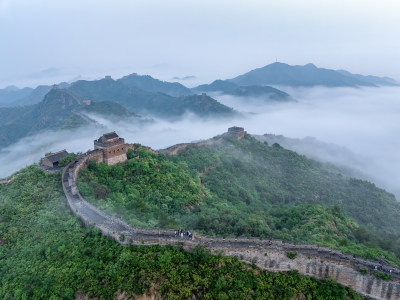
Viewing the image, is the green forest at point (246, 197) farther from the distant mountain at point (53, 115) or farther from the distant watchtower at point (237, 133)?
the distant mountain at point (53, 115)

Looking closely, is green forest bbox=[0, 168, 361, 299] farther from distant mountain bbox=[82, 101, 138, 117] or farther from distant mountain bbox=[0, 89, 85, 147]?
distant mountain bbox=[0, 89, 85, 147]

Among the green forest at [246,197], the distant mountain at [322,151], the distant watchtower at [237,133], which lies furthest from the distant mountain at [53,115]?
the green forest at [246,197]

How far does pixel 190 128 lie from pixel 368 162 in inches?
3725

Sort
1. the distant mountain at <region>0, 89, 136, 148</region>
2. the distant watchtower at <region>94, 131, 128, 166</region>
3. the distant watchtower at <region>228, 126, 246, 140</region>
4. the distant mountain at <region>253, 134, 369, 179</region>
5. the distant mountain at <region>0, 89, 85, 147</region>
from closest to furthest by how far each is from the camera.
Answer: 1. the distant watchtower at <region>94, 131, 128, 166</region>
2. the distant watchtower at <region>228, 126, 246, 140</region>
3. the distant mountain at <region>253, 134, 369, 179</region>
4. the distant mountain at <region>0, 89, 136, 148</region>
5. the distant mountain at <region>0, 89, 85, 147</region>

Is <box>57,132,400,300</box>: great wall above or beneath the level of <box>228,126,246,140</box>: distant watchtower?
above

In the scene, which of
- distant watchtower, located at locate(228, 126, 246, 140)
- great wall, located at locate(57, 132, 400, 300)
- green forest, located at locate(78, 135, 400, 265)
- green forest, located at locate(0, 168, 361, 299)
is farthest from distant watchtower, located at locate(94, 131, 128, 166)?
distant watchtower, located at locate(228, 126, 246, 140)

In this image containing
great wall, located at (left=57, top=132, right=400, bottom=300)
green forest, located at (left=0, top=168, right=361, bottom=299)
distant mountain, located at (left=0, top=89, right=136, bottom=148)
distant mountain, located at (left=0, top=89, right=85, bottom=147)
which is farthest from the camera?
distant mountain, located at (left=0, top=89, right=85, bottom=147)

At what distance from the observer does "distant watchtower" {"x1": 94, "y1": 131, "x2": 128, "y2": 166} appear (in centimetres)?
4569

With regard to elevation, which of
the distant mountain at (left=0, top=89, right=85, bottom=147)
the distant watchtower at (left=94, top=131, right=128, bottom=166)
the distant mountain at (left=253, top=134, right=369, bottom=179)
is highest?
the distant watchtower at (left=94, top=131, right=128, bottom=166)

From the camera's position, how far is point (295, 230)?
39250 mm

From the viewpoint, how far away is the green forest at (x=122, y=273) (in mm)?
22516

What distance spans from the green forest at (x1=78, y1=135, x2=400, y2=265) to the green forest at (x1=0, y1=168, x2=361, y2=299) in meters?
5.55

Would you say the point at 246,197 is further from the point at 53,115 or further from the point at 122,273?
the point at 53,115

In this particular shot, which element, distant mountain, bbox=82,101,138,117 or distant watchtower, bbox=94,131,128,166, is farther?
distant mountain, bbox=82,101,138,117
